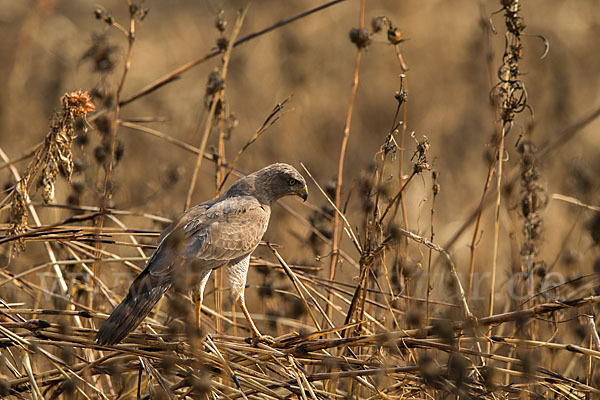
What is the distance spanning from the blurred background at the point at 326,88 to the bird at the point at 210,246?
430 centimetres

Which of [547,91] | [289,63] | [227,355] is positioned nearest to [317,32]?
[289,63]

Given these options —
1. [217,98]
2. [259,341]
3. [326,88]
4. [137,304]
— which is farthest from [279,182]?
[326,88]

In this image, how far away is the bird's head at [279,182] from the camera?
4.14 metres

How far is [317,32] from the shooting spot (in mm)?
12539

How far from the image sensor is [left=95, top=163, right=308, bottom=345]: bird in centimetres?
309

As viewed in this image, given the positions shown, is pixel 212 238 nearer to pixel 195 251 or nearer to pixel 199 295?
pixel 195 251

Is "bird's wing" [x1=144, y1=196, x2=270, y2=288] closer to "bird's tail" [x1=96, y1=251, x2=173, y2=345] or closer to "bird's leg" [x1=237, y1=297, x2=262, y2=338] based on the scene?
"bird's tail" [x1=96, y1=251, x2=173, y2=345]

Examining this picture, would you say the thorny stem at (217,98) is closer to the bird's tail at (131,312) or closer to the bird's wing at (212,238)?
the bird's wing at (212,238)

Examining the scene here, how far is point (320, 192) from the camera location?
357 inches

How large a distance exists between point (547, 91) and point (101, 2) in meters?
8.85

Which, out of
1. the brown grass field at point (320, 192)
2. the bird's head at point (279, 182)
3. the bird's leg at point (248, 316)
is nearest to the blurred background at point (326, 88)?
the brown grass field at point (320, 192)

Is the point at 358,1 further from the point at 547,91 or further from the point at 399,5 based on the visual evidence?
the point at 547,91

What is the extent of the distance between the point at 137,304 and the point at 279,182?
1.34m

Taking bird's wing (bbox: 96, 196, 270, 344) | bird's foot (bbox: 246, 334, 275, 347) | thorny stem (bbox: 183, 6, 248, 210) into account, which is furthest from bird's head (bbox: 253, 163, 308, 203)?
bird's foot (bbox: 246, 334, 275, 347)
